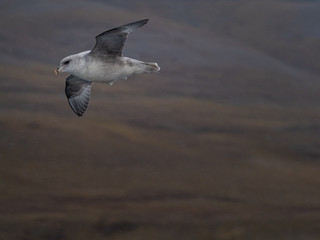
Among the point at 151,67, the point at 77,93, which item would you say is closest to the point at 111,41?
the point at 151,67

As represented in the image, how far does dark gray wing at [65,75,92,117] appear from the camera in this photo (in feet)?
40.2

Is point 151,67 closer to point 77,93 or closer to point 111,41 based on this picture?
point 111,41

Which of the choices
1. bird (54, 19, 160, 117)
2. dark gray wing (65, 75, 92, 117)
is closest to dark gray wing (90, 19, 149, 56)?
bird (54, 19, 160, 117)

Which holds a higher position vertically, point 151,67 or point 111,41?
point 111,41

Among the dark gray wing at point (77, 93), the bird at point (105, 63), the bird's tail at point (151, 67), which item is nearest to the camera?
the bird at point (105, 63)

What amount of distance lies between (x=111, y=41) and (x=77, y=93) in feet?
7.20

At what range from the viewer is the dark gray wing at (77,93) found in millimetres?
A: 12242

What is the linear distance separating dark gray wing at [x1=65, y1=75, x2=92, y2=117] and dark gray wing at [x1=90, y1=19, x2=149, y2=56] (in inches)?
71.6

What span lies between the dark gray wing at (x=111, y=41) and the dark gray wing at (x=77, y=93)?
71.6 inches

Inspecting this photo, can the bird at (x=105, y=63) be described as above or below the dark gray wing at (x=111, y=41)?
below

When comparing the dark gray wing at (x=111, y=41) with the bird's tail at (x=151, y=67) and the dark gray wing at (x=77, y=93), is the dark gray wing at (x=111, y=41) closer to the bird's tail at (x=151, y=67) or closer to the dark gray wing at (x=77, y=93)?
the bird's tail at (x=151, y=67)

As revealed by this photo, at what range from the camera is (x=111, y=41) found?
10.4 m

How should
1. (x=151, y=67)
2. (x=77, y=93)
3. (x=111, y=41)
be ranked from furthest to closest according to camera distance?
(x=77, y=93) → (x=151, y=67) → (x=111, y=41)

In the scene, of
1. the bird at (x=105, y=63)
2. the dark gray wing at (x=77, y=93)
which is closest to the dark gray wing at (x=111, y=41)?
the bird at (x=105, y=63)
